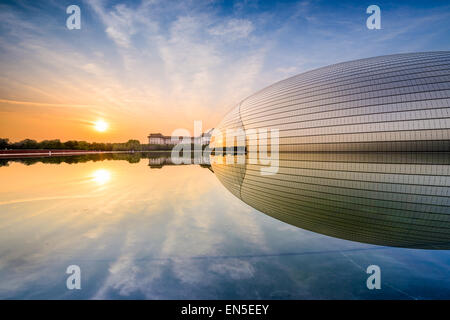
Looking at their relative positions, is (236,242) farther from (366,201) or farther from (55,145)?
(55,145)

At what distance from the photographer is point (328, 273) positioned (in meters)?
2.76

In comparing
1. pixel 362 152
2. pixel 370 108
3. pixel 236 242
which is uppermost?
pixel 370 108

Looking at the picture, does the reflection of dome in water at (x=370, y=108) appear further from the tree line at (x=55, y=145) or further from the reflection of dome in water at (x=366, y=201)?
the tree line at (x=55, y=145)

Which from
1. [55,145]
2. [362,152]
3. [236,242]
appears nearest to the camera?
[236,242]

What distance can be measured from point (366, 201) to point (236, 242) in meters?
4.21

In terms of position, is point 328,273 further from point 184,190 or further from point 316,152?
point 316,152

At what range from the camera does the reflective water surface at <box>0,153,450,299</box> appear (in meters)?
2.49

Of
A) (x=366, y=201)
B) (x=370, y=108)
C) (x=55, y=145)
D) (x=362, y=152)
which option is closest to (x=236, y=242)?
(x=366, y=201)

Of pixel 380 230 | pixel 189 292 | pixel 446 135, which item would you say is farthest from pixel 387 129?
pixel 189 292

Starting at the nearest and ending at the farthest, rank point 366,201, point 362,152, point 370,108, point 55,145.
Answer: point 366,201 → point 370,108 → point 362,152 → point 55,145

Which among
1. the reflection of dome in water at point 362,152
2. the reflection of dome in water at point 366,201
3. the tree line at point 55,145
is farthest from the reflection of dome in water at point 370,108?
the tree line at point 55,145

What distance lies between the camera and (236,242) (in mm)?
3699

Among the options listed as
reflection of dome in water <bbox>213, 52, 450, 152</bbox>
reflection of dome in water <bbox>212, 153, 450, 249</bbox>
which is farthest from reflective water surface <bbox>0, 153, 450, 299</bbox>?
reflection of dome in water <bbox>213, 52, 450, 152</bbox>
